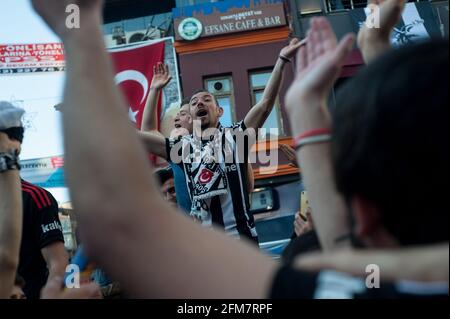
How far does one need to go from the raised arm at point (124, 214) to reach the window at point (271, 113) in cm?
1250

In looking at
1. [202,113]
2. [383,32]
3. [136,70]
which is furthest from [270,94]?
[136,70]

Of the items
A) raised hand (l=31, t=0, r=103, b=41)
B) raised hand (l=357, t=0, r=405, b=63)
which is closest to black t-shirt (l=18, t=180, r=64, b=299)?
raised hand (l=357, t=0, r=405, b=63)

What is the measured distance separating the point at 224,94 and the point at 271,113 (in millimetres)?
1566

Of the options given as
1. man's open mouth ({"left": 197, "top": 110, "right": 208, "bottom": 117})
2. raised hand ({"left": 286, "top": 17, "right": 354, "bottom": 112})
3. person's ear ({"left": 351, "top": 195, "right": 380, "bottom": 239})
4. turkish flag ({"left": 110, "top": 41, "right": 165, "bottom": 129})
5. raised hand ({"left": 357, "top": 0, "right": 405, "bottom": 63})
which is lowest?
person's ear ({"left": 351, "top": 195, "right": 380, "bottom": 239})

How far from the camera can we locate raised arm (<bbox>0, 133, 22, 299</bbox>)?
1613 mm

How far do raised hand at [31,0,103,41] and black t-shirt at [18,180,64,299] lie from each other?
7.15 ft

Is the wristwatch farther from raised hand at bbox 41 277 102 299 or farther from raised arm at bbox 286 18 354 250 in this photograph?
raised arm at bbox 286 18 354 250

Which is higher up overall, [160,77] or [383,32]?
[160,77]

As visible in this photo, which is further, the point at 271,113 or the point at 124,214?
the point at 271,113

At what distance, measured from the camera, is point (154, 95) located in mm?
3535

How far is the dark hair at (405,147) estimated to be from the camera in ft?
2.42

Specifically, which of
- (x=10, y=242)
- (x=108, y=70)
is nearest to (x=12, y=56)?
(x=10, y=242)
